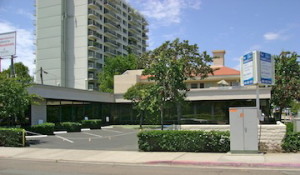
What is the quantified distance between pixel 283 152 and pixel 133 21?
9789 cm

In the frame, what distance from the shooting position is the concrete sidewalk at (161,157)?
11.5 m

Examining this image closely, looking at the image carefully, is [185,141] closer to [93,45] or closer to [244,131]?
[244,131]

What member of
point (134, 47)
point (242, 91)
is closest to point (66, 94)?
point (242, 91)

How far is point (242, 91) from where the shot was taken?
37375 millimetres

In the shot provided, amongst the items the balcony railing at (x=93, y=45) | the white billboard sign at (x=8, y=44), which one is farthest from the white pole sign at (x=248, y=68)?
the balcony railing at (x=93, y=45)

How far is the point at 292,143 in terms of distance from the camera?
13.4m

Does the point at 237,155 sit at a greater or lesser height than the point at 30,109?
lesser

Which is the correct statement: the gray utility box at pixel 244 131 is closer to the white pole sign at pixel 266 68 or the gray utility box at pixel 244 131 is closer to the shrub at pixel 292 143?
the shrub at pixel 292 143

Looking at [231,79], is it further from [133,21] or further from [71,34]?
[133,21]

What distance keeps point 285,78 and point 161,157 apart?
1111 inches

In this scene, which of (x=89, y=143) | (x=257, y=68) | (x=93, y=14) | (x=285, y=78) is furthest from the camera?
(x=93, y=14)

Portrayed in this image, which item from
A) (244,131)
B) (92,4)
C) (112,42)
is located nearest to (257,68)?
(244,131)

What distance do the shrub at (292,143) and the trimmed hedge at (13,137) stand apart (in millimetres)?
13839

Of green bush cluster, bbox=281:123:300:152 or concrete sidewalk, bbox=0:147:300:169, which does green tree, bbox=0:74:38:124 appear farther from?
green bush cluster, bbox=281:123:300:152
